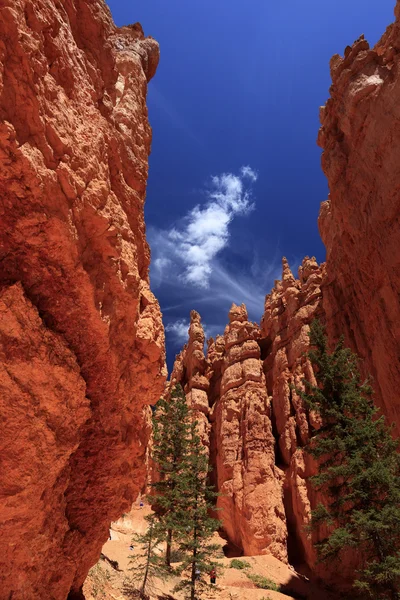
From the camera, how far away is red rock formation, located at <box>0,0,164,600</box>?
4.78 m

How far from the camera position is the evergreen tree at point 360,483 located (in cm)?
1302

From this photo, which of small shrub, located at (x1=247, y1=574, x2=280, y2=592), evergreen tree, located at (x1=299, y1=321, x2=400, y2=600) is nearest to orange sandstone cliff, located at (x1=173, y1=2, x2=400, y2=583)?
small shrub, located at (x1=247, y1=574, x2=280, y2=592)

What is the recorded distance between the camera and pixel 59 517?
251 inches

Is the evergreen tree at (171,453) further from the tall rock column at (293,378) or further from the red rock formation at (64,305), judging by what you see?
the red rock formation at (64,305)

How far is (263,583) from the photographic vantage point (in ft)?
76.8

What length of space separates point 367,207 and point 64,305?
2761 cm

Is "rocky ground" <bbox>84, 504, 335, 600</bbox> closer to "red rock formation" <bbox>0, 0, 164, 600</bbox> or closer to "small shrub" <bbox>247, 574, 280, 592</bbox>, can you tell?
"small shrub" <bbox>247, 574, 280, 592</bbox>

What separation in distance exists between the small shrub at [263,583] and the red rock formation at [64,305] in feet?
66.6

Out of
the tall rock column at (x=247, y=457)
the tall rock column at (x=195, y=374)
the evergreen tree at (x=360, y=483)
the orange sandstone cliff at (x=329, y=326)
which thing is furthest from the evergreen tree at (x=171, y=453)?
the tall rock column at (x=195, y=374)

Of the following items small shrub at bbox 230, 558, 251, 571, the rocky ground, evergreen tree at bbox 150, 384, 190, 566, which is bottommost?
the rocky ground

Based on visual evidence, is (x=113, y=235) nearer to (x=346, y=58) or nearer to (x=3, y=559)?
(x=3, y=559)

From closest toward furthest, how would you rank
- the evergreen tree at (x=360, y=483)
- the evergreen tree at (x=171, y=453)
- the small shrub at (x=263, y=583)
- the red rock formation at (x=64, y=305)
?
the red rock formation at (x=64, y=305) < the evergreen tree at (x=360, y=483) < the small shrub at (x=263, y=583) < the evergreen tree at (x=171, y=453)

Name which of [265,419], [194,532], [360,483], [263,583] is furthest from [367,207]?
[263,583]

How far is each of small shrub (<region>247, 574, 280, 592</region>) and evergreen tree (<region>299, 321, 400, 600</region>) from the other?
9881 millimetres
